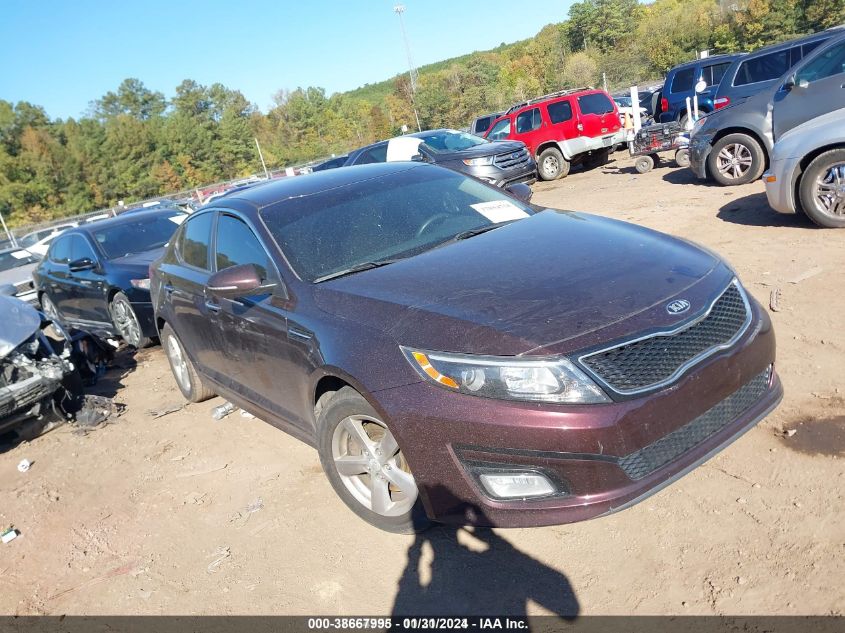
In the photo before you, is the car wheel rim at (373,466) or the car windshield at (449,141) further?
the car windshield at (449,141)

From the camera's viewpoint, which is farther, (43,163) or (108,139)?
(108,139)

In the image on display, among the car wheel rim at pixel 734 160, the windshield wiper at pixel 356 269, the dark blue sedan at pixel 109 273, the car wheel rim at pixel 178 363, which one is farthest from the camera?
the car wheel rim at pixel 734 160

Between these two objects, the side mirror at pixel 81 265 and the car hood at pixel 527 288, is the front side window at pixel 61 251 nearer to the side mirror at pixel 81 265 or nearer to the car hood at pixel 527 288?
the side mirror at pixel 81 265

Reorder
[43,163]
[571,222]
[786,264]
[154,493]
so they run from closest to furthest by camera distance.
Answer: [571,222] → [154,493] → [786,264] → [43,163]

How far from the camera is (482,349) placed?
2514 mm

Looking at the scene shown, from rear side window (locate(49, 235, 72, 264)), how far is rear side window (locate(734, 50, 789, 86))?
12.1 m

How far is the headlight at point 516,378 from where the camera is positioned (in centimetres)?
240

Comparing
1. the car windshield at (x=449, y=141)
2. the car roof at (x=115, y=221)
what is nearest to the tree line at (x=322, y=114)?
the car windshield at (x=449, y=141)

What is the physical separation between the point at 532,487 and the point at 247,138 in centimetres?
7734

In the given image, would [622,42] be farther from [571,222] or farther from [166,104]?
[571,222]

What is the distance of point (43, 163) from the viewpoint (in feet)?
206

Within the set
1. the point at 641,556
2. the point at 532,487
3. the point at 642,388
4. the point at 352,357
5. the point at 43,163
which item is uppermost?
the point at 43,163

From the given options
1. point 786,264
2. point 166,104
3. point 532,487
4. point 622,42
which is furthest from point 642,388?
point 166,104

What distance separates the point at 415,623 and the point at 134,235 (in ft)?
24.4
